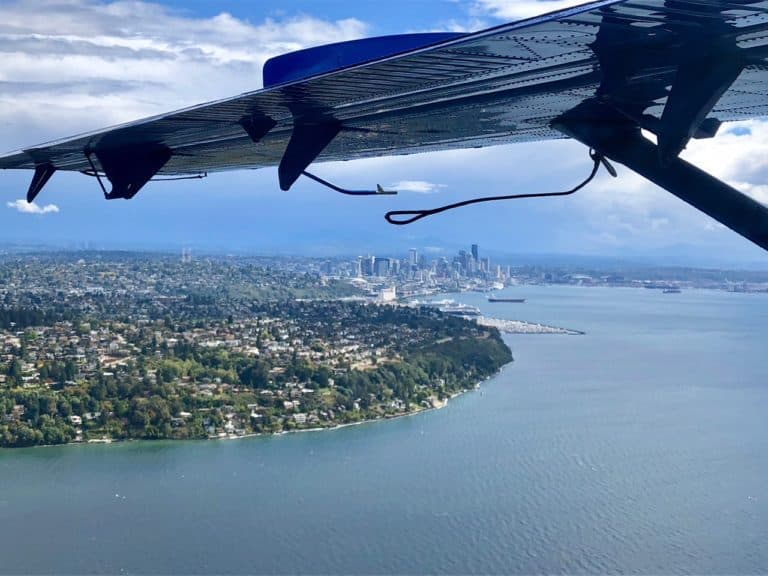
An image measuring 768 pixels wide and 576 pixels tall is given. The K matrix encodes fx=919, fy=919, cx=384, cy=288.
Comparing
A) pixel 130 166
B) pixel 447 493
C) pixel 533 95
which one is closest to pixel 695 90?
pixel 533 95

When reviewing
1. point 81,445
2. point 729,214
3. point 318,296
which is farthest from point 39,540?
point 318,296

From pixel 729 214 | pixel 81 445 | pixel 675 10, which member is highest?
pixel 675 10

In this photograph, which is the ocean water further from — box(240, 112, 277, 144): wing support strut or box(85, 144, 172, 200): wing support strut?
box(240, 112, 277, 144): wing support strut

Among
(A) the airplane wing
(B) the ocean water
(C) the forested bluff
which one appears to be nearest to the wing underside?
(A) the airplane wing

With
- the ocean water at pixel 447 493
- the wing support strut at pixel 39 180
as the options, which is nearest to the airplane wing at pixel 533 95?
the wing support strut at pixel 39 180

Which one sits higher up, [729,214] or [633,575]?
[729,214]

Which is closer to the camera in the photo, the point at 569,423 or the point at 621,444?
the point at 621,444

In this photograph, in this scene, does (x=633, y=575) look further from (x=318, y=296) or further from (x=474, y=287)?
(x=474, y=287)
